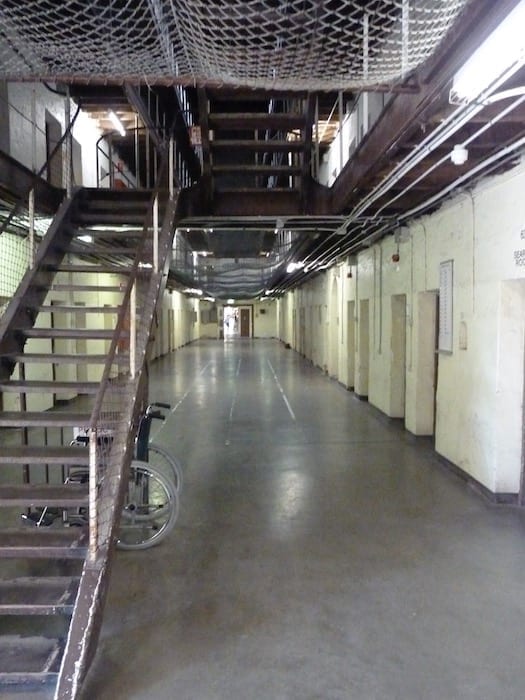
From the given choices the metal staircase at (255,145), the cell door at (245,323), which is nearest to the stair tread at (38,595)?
the metal staircase at (255,145)

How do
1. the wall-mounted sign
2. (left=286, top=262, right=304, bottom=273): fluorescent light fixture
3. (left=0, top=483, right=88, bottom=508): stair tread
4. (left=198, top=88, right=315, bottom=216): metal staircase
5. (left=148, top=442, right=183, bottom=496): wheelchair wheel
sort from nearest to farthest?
(left=0, top=483, right=88, bottom=508): stair tread, (left=148, top=442, right=183, bottom=496): wheelchair wheel, (left=198, top=88, right=315, bottom=216): metal staircase, the wall-mounted sign, (left=286, top=262, right=304, bottom=273): fluorescent light fixture

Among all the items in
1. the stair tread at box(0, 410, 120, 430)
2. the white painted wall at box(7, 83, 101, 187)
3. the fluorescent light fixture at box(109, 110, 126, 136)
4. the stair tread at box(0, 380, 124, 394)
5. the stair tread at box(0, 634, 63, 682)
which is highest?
the fluorescent light fixture at box(109, 110, 126, 136)

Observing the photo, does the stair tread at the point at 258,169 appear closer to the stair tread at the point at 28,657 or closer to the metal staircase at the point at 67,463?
the metal staircase at the point at 67,463

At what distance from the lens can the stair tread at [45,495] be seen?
→ 2.85m

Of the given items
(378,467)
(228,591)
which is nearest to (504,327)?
(378,467)

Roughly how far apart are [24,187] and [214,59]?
295 cm

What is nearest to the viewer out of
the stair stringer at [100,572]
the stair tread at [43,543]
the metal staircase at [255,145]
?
the stair stringer at [100,572]

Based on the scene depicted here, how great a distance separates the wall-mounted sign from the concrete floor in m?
1.26

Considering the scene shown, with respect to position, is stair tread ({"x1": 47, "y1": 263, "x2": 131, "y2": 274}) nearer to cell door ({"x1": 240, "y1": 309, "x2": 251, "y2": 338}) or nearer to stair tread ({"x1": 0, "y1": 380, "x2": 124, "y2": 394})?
stair tread ({"x1": 0, "y1": 380, "x2": 124, "y2": 394})

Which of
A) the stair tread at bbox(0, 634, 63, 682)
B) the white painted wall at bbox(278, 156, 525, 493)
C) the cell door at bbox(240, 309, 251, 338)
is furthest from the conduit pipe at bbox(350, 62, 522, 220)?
the cell door at bbox(240, 309, 251, 338)

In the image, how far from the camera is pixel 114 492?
278 cm

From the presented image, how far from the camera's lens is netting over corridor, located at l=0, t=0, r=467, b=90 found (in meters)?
2.18

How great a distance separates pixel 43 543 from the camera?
109 inches

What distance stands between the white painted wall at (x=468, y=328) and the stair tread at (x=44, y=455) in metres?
3.20
